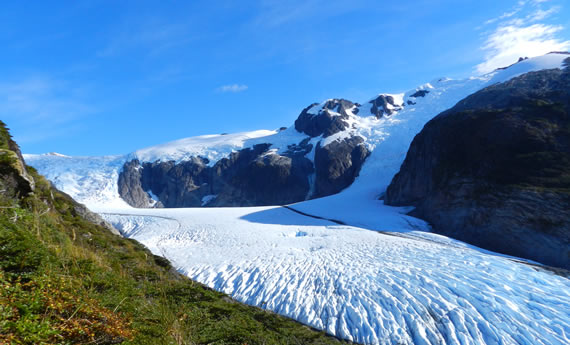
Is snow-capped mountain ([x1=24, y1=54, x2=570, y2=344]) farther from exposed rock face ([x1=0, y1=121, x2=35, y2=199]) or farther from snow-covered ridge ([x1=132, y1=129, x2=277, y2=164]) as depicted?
snow-covered ridge ([x1=132, y1=129, x2=277, y2=164])

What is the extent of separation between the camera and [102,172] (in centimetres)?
8381

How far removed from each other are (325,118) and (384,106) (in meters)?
21.1

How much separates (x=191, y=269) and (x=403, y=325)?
38.0 ft

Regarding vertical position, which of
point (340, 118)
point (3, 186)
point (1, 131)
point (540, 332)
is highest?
point (340, 118)

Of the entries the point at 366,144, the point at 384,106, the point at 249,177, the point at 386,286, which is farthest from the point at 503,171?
the point at 384,106

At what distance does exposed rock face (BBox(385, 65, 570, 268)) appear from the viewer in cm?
2095

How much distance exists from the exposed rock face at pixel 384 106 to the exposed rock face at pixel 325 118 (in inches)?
276

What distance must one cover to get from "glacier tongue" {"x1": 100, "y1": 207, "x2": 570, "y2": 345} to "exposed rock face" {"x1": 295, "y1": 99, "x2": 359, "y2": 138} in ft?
235

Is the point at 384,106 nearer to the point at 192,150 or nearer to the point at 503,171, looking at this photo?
the point at 192,150

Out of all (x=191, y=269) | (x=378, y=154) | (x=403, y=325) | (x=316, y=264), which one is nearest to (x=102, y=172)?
(x=378, y=154)

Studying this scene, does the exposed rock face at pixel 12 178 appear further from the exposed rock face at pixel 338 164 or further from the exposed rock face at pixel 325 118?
the exposed rock face at pixel 325 118

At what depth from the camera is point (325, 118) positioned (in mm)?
94625

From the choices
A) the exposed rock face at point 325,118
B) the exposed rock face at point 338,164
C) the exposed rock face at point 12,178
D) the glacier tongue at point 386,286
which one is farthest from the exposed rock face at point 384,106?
the exposed rock face at point 12,178

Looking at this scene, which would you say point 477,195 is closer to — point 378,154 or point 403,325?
point 403,325
